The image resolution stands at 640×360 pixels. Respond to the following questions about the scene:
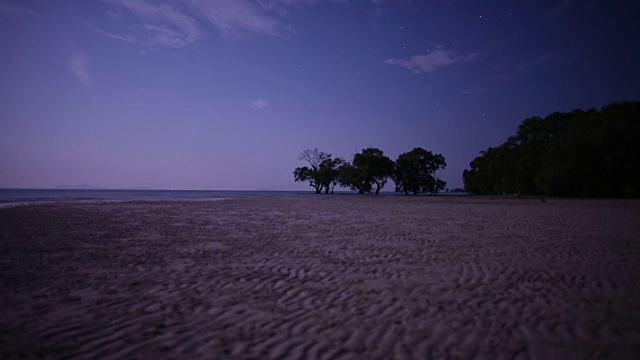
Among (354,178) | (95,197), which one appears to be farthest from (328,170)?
(95,197)

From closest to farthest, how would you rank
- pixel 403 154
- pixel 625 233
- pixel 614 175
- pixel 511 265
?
pixel 511 265
pixel 625 233
pixel 614 175
pixel 403 154

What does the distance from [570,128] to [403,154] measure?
129ft

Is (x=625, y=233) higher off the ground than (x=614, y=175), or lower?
lower

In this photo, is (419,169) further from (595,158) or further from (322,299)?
(322,299)

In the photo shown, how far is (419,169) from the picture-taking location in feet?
267

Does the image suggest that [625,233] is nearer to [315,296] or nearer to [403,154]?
[315,296]

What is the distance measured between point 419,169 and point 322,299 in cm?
8010

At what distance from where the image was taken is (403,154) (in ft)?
272

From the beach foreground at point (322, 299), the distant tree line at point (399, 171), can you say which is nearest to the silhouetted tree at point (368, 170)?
the distant tree line at point (399, 171)

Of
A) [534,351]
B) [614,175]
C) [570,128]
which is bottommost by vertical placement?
[534,351]

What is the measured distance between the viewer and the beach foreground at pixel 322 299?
387 centimetres

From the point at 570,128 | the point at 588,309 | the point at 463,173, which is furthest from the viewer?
the point at 463,173

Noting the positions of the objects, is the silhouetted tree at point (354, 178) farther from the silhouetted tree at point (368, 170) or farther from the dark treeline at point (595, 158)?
the dark treeline at point (595, 158)

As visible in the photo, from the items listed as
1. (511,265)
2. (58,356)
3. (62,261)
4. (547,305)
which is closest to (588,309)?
(547,305)
